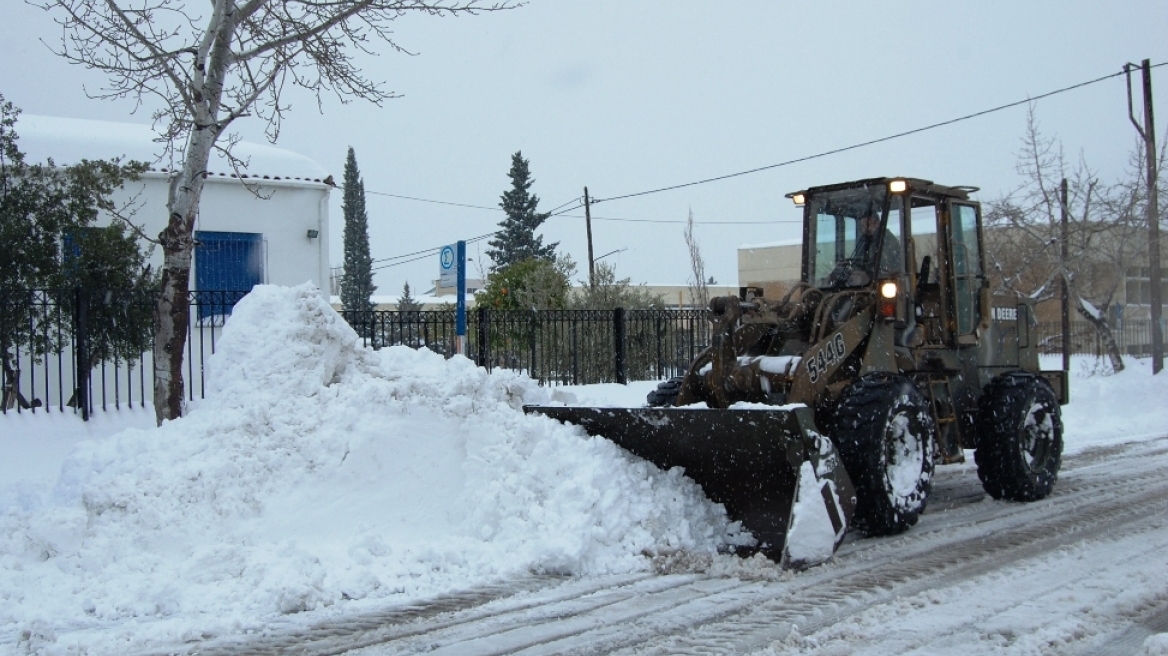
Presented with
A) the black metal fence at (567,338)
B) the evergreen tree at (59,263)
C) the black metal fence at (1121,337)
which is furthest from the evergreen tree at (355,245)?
the evergreen tree at (59,263)

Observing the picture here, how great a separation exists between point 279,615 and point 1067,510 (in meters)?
6.28

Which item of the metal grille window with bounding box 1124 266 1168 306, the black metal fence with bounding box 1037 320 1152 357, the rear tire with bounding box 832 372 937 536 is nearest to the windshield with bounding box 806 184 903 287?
the rear tire with bounding box 832 372 937 536

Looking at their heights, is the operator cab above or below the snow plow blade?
above

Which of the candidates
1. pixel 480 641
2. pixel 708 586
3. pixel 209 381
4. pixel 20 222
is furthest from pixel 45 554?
pixel 20 222

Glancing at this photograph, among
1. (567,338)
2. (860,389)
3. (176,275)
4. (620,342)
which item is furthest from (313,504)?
(567,338)

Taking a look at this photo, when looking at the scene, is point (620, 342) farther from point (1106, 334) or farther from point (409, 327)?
point (1106, 334)

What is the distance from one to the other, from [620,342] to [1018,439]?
8.19 m

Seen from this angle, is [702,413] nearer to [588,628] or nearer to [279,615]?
[588,628]

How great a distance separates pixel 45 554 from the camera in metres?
5.96

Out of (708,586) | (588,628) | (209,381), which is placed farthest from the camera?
(209,381)

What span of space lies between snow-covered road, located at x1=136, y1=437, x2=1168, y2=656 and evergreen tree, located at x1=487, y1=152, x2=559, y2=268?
37.1 meters

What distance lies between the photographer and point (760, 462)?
651cm

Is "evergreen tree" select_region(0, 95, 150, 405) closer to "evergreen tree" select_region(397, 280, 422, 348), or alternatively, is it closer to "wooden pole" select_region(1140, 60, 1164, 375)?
"evergreen tree" select_region(397, 280, 422, 348)

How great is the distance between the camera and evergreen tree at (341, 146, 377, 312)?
51.6 meters
